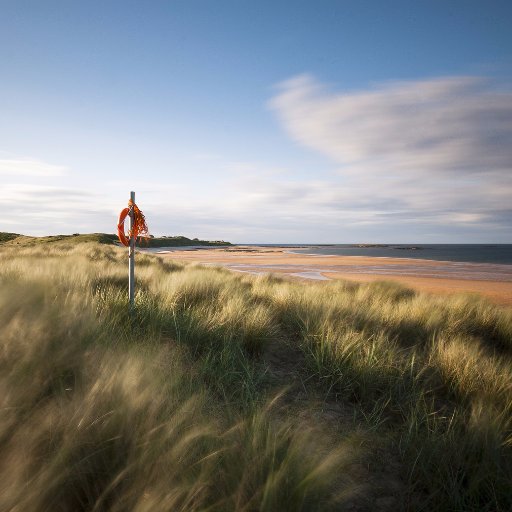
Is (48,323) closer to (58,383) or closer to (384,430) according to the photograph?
(58,383)

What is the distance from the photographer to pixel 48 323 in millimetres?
2916

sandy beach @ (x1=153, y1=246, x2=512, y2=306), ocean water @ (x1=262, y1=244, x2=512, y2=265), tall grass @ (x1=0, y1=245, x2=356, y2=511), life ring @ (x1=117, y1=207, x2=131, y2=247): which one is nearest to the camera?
tall grass @ (x1=0, y1=245, x2=356, y2=511)

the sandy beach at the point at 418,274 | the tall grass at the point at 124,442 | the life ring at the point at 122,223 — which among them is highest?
the life ring at the point at 122,223

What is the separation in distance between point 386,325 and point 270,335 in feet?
7.24

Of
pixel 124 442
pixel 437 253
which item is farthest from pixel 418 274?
pixel 437 253

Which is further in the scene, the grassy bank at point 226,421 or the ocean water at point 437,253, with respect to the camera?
the ocean water at point 437,253

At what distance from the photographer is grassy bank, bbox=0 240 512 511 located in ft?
Answer: 5.39

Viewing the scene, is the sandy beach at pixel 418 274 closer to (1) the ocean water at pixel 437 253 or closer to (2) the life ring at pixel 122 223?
(2) the life ring at pixel 122 223

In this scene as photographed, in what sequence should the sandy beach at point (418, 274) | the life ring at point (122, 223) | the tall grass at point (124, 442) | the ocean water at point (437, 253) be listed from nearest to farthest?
the tall grass at point (124, 442)
the life ring at point (122, 223)
the sandy beach at point (418, 274)
the ocean water at point (437, 253)

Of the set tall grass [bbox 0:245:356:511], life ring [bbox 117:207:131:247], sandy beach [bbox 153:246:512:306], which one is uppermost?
life ring [bbox 117:207:131:247]

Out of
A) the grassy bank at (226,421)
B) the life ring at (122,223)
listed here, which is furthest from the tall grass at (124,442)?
the life ring at (122,223)

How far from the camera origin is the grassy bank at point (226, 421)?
1643mm

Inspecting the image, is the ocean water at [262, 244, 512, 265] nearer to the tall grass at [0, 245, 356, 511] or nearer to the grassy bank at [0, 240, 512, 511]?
the grassy bank at [0, 240, 512, 511]

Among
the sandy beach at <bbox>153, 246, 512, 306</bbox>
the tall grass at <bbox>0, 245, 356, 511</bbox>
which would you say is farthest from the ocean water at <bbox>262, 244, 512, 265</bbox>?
the tall grass at <bbox>0, 245, 356, 511</bbox>
